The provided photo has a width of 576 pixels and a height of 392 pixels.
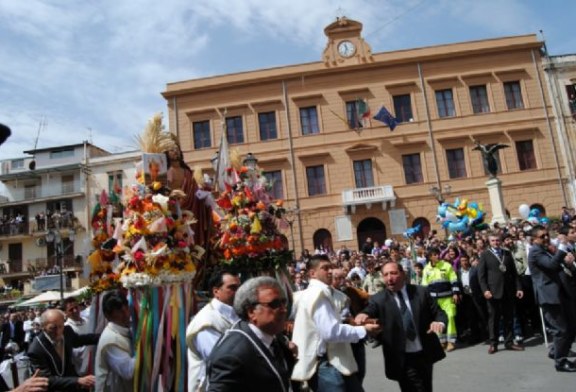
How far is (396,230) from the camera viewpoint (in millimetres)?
30734

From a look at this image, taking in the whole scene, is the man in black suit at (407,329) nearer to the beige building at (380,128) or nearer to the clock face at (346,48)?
the beige building at (380,128)

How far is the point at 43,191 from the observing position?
143ft

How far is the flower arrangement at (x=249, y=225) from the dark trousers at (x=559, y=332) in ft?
11.9

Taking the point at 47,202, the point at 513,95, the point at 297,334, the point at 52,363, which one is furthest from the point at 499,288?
the point at 47,202

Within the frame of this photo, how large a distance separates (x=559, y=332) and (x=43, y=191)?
44.2 metres

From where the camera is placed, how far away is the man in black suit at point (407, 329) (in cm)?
460

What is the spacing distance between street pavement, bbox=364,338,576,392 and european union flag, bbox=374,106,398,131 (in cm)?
2172

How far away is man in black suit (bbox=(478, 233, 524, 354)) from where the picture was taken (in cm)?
855

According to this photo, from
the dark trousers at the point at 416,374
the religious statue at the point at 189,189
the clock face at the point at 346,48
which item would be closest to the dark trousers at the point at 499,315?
the dark trousers at the point at 416,374

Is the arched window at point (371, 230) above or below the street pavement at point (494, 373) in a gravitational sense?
above

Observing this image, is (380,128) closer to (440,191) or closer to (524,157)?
(440,191)

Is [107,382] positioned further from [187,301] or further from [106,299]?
[187,301]

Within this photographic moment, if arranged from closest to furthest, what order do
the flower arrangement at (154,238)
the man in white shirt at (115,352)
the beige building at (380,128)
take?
the man in white shirt at (115,352)
the flower arrangement at (154,238)
the beige building at (380,128)

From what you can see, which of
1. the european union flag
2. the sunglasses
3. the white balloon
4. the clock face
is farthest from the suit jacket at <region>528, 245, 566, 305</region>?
the clock face
